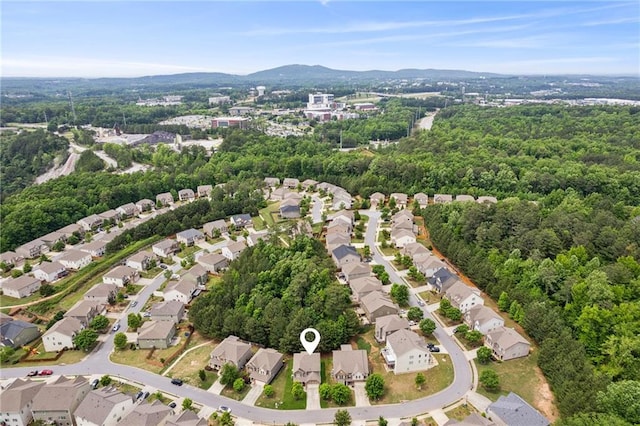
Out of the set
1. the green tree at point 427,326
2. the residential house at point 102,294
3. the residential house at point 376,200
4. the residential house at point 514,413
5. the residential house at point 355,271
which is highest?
the residential house at point 376,200

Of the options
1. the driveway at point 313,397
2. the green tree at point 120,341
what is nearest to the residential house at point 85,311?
the green tree at point 120,341

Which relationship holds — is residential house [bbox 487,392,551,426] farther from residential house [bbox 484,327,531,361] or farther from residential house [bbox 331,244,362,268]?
residential house [bbox 331,244,362,268]

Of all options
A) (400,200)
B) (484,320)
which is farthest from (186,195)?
(484,320)

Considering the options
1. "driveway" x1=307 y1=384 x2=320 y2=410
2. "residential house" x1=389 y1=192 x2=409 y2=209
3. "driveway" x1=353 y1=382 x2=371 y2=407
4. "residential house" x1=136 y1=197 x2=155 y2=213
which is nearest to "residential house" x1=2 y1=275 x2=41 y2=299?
"residential house" x1=136 y1=197 x2=155 y2=213

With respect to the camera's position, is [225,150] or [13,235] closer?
[13,235]

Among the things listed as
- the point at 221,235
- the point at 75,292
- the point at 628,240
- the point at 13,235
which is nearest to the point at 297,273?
the point at 221,235

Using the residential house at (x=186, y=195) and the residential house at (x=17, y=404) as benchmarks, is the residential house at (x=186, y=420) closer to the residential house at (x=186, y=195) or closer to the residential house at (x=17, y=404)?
the residential house at (x=17, y=404)

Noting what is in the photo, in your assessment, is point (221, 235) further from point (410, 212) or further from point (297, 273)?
point (410, 212)

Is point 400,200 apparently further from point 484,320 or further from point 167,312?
point 167,312
